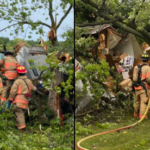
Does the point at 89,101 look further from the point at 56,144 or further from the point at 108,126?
the point at 56,144

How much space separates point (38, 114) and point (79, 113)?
67 cm

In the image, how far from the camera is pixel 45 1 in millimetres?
4727

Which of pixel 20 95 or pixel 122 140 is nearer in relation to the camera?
pixel 122 140

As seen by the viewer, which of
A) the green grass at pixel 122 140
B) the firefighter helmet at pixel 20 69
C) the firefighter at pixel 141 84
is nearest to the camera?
the green grass at pixel 122 140

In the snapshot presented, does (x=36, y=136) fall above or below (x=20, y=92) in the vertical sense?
below

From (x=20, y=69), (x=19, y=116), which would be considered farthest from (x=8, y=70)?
(x=19, y=116)

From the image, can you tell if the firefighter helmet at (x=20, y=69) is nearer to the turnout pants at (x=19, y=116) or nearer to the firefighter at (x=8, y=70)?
the firefighter at (x=8, y=70)

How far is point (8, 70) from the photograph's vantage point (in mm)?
3873

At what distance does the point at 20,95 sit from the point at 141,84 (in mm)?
1964

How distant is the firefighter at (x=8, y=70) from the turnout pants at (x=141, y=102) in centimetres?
206

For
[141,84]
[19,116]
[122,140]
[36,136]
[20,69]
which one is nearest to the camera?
[122,140]

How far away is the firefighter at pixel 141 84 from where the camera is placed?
4.21m

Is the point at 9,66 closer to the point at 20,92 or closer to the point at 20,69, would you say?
the point at 20,69

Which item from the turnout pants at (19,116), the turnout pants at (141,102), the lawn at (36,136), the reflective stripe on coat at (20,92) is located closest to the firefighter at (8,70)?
the reflective stripe on coat at (20,92)
